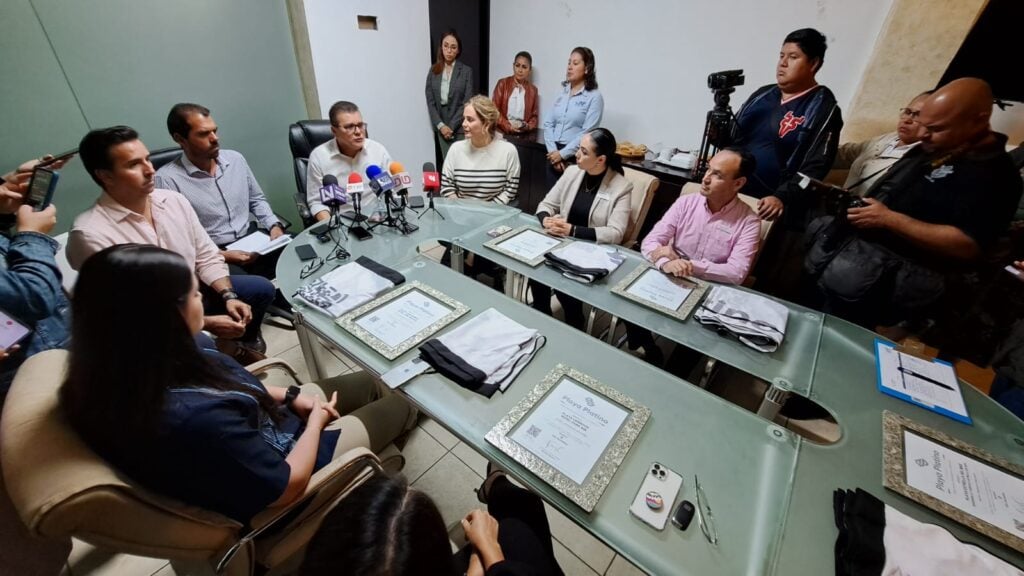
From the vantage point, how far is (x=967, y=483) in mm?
903

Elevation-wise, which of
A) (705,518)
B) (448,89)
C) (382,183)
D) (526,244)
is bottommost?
(705,518)

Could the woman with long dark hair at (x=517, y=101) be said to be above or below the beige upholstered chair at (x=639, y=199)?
above

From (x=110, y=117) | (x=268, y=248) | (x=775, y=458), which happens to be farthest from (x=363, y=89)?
(x=775, y=458)

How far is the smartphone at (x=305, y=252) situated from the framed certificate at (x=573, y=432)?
126 cm

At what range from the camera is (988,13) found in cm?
191

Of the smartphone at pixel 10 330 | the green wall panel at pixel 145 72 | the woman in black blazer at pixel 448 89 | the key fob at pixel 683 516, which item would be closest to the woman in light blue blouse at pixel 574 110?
the woman in black blazer at pixel 448 89

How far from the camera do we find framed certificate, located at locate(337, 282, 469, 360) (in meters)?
1.25

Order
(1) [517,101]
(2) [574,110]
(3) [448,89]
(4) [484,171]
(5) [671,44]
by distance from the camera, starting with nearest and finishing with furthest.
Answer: (4) [484,171], (5) [671,44], (2) [574,110], (3) [448,89], (1) [517,101]

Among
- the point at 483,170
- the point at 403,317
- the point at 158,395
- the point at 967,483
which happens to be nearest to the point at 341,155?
the point at 483,170

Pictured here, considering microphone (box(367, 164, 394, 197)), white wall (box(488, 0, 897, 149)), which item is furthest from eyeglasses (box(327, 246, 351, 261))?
white wall (box(488, 0, 897, 149))

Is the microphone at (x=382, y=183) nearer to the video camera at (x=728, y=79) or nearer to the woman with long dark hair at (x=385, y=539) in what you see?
the woman with long dark hair at (x=385, y=539)

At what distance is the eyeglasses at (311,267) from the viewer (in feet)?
5.30

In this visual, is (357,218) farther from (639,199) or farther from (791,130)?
(791,130)

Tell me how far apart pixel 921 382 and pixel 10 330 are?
9.00 feet
